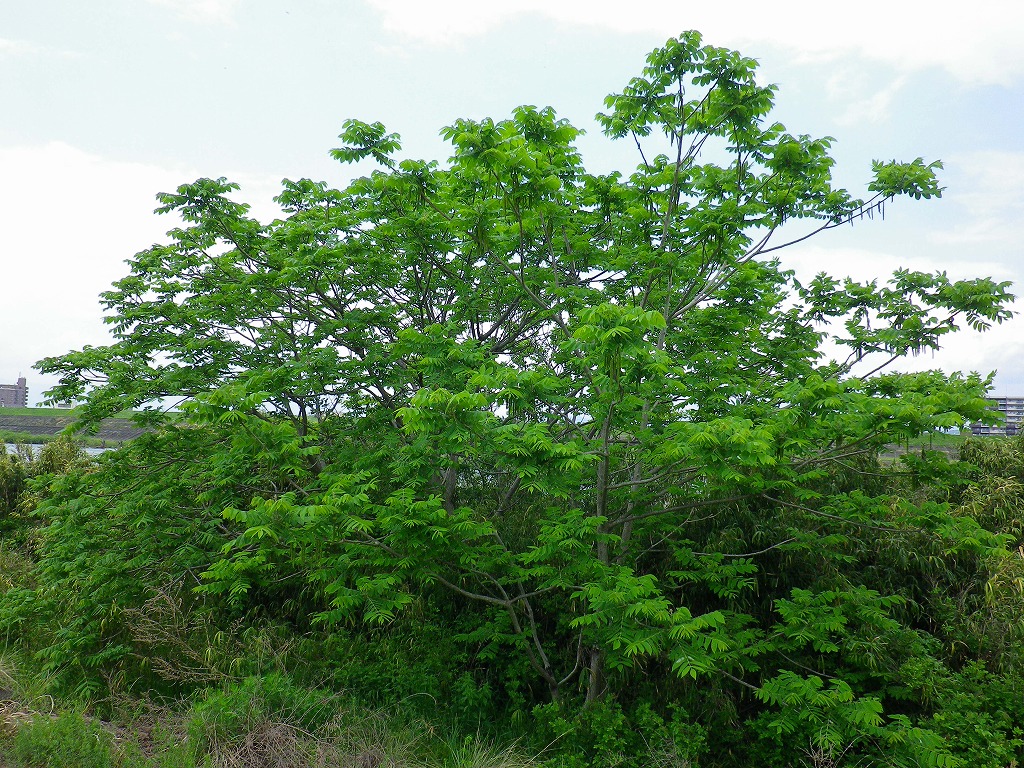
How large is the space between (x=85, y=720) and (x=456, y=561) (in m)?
3.98

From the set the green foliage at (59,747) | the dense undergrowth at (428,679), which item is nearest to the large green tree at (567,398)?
the dense undergrowth at (428,679)

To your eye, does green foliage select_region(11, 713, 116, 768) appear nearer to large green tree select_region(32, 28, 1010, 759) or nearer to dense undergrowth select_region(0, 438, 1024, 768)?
dense undergrowth select_region(0, 438, 1024, 768)

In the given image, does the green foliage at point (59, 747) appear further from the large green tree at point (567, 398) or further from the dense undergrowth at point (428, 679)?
the large green tree at point (567, 398)

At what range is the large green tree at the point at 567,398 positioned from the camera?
550cm

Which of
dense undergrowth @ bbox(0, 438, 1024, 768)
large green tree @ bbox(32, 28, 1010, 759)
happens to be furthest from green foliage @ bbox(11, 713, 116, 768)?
large green tree @ bbox(32, 28, 1010, 759)

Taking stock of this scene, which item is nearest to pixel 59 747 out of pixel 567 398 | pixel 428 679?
pixel 428 679

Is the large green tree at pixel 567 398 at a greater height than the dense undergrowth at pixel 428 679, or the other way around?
the large green tree at pixel 567 398

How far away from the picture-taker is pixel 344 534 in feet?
19.1

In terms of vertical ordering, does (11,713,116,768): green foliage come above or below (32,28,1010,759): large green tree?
below

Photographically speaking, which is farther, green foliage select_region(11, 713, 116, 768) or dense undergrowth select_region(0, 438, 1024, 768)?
dense undergrowth select_region(0, 438, 1024, 768)

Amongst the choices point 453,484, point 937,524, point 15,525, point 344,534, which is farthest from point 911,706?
point 15,525

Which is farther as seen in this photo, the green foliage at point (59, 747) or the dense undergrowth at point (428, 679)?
the dense undergrowth at point (428, 679)

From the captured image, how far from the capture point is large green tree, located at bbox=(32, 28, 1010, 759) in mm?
5504

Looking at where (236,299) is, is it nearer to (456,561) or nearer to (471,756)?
(456,561)
